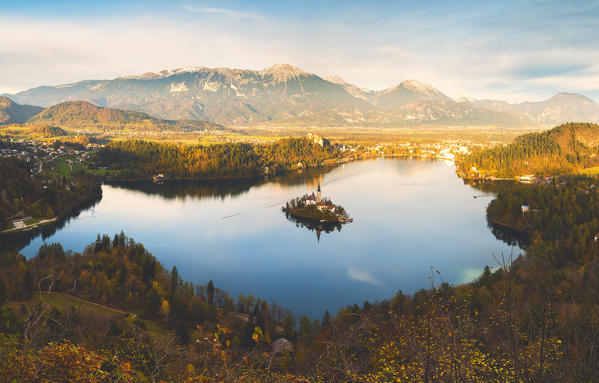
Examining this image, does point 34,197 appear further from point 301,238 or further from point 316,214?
point 316,214

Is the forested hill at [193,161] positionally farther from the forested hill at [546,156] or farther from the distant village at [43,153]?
the forested hill at [546,156]

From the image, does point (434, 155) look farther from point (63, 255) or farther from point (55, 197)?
point (63, 255)

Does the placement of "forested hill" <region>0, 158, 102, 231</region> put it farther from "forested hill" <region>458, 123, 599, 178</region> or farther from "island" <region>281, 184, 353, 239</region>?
"forested hill" <region>458, 123, 599, 178</region>

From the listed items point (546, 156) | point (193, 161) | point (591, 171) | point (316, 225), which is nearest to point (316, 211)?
point (316, 225)

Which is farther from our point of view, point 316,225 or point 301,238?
point 316,225

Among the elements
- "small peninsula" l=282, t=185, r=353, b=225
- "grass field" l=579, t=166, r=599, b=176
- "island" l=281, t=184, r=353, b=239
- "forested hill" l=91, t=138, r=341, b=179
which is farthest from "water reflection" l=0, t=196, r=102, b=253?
"grass field" l=579, t=166, r=599, b=176

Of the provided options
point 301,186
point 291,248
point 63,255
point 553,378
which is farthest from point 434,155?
point 553,378

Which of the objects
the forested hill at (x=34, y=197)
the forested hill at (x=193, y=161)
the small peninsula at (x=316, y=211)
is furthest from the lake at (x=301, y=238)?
the forested hill at (x=193, y=161)
